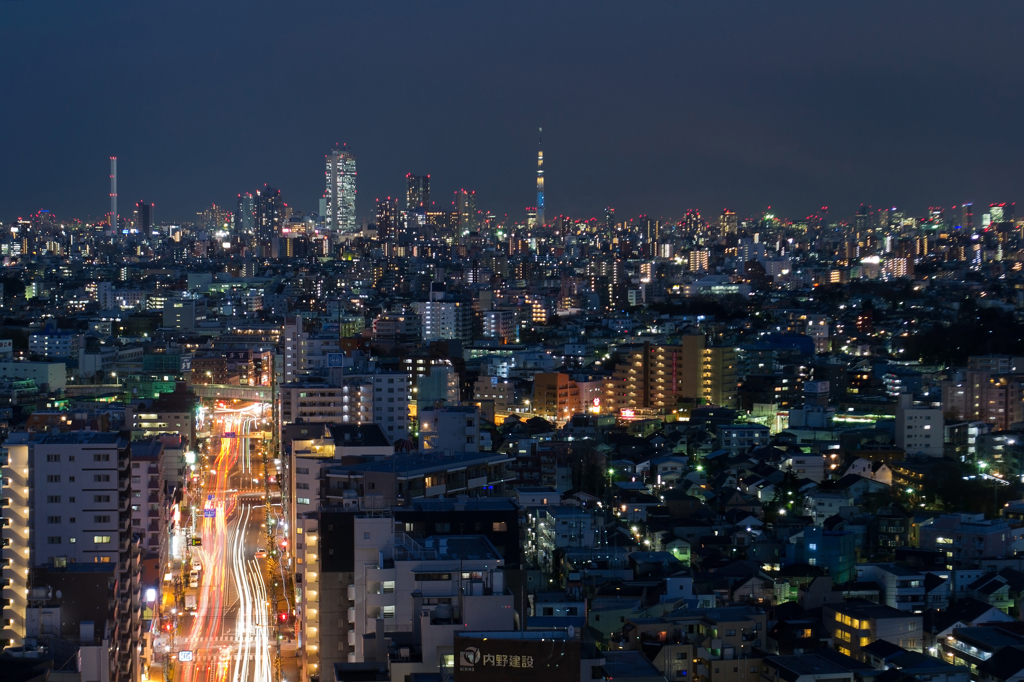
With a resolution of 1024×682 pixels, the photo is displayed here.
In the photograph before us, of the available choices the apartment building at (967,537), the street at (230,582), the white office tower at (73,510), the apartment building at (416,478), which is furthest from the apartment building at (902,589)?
the white office tower at (73,510)

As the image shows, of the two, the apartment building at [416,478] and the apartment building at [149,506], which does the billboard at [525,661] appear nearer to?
the apartment building at [416,478]

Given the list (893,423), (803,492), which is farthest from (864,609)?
(893,423)

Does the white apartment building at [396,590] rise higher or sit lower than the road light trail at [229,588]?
higher

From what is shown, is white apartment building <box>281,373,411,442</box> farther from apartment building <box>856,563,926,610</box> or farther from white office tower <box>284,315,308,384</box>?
apartment building <box>856,563,926,610</box>

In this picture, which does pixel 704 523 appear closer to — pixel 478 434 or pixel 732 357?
pixel 478 434

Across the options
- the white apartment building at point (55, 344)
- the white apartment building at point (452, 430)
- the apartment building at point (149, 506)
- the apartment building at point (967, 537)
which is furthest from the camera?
the white apartment building at point (55, 344)

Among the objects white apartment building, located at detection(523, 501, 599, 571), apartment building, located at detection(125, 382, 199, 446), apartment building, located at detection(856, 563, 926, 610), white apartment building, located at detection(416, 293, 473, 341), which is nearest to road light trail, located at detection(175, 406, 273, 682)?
apartment building, located at detection(125, 382, 199, 446)
